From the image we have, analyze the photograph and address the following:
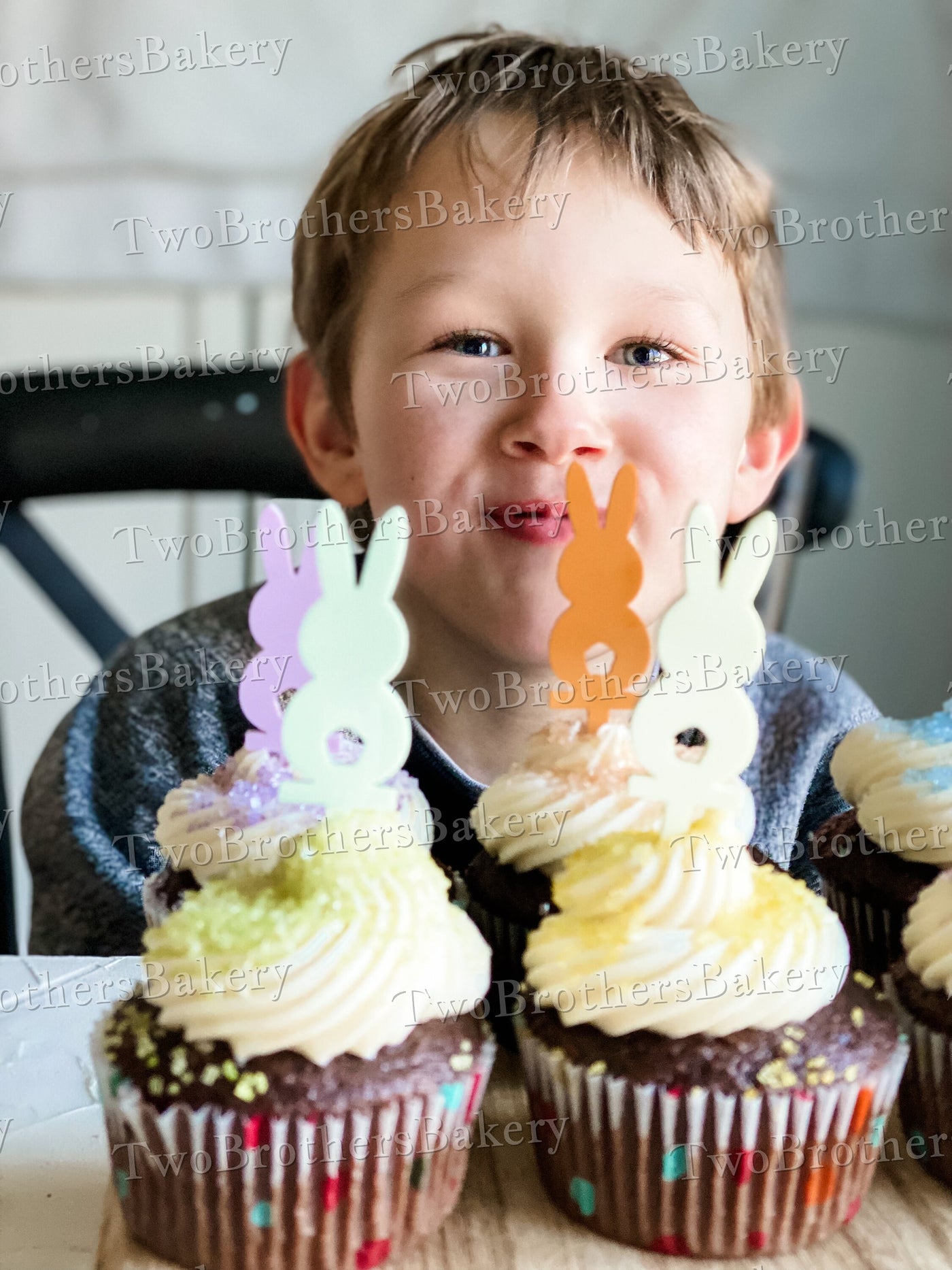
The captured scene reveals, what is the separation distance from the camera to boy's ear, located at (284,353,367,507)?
1.68 meters

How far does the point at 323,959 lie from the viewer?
81 centimetres

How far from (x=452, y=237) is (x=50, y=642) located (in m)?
1.62

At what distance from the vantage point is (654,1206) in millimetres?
861

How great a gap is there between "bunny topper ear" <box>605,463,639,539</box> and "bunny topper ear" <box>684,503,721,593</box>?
2.4 inches

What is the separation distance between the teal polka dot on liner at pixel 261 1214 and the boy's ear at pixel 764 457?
1088 mm

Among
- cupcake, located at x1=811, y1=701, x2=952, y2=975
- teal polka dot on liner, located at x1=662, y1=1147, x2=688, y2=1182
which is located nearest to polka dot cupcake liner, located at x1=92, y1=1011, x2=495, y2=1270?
teal polka dot on liner, located at x1=662, y1=1147, x2=688, y2=1182

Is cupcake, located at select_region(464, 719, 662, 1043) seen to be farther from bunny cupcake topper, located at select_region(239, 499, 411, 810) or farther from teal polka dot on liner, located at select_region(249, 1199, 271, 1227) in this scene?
teal polka dot on liner, located at select_region(249, 1199, 271, 1227)

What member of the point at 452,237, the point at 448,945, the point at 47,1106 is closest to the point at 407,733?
the point at 448,945

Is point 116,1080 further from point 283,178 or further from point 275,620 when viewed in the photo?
point 283,178

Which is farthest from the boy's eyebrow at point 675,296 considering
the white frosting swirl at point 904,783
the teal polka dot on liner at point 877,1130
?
the teal polka dot on liner at point 877,1130

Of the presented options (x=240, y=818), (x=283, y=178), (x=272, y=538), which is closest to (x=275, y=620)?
(x=272, y=538)

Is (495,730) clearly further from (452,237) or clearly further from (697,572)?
(697,572)

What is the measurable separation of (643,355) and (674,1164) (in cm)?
87

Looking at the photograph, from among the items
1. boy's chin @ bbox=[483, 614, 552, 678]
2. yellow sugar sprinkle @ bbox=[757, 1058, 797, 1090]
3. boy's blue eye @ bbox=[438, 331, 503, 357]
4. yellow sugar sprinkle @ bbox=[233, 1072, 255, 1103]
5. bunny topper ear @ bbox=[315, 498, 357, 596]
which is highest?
boy's blue eye @ bbox=[438, 331, 503, 357]
